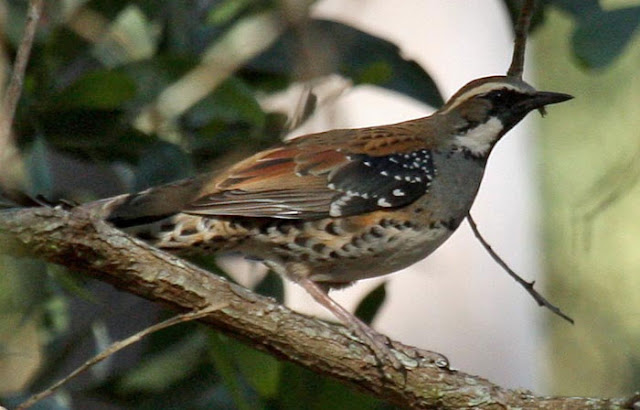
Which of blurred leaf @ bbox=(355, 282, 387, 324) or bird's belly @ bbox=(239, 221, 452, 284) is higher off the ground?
bird's belly @ bbox=(239, 221, 452, 284)

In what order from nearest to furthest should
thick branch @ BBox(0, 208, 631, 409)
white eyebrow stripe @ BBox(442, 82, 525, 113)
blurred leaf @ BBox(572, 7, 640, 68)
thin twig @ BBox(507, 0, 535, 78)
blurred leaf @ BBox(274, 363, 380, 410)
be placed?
thick branch @ BBox(0, 208, 631, 409) → thin twig @ BBox(507, 0, 535, 78) → blurred leaf @ BBox(274, 363, 380, 410) → blurred leaf @ BBox(572, 7, 640, 68) → white eyebrow stripe @ BBox(442, 82, 525, 113)

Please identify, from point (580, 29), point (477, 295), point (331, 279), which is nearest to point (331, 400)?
point (331, 279)

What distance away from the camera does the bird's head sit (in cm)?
480

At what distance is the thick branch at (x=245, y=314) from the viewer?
→ 3.31m

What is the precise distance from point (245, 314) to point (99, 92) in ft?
4.33

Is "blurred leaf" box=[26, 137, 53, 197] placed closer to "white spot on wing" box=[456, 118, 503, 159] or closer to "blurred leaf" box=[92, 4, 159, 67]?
"blurred leaf" box=[92, 4, 159, 67]

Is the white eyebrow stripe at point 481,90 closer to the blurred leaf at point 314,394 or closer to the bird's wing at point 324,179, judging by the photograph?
the bird's wing at point 324,179

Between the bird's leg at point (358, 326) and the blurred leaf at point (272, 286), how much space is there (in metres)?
→ 0.29

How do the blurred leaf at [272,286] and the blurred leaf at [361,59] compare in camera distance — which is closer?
the blurred leaf at [272,286]

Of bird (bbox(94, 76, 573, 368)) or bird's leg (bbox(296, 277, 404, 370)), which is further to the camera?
bird (bbox(94, 76, 573, 368))

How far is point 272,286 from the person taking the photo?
4996mm

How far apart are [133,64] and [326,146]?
82 cm

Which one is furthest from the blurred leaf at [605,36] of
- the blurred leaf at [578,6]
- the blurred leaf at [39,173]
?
the blurred leaf at [39,173]

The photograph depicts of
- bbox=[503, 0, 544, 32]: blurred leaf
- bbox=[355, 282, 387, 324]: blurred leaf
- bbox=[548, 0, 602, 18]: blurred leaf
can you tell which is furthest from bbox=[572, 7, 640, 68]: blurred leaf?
bbox=[355, 282, 387, 324]: blurred leaf
